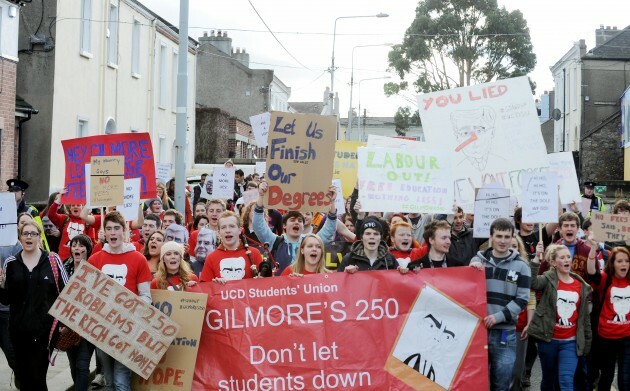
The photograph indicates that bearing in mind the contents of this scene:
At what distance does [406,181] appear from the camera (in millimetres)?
10055

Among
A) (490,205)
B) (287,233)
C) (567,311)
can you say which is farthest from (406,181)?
(567,311)

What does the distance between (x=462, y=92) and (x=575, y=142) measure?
42454mm

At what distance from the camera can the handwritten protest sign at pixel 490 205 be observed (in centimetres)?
956

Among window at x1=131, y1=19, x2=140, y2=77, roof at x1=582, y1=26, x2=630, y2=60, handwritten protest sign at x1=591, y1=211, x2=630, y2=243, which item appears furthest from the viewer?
roof at x1=582, y1=26, x2=630, y2=60

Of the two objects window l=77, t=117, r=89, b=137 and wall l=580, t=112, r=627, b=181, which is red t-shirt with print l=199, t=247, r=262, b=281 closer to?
window l=77, t=117, r=89, b=137

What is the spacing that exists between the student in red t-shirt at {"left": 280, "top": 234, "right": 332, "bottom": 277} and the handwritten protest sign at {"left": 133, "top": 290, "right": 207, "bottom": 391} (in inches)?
31.9

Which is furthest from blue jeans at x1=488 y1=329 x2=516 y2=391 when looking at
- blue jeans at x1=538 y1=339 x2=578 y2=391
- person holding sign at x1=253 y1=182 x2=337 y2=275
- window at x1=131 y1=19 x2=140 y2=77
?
Answer: window at x1=131 y1=19 x2=140 y2=77

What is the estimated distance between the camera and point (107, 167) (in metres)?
9.58

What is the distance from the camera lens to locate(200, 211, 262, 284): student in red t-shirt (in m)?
7.86

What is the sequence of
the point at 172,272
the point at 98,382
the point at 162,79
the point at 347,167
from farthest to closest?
the point at 162,79 → the point at 347,167 → the point at 98,382 → the point at 172,272

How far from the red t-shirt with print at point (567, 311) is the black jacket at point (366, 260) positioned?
1393mm

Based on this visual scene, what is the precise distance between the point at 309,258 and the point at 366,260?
52 cm

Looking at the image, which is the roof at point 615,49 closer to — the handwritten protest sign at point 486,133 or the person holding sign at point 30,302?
the handwritten protest sign at point 486,133

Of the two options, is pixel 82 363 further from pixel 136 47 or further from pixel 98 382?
pixel 136 47
